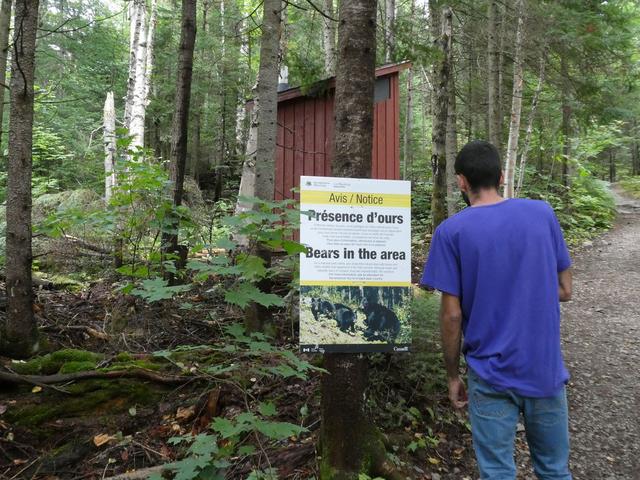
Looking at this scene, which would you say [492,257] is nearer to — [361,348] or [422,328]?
[361,348]

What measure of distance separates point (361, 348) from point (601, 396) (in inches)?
139

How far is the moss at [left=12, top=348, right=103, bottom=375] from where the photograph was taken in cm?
430

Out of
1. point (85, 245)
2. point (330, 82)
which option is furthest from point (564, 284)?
point (85, 245)

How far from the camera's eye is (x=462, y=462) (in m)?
3.67

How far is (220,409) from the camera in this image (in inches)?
163

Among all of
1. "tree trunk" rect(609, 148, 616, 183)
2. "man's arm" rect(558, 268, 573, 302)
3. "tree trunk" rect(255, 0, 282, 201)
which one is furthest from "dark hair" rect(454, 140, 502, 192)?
"tree trunk" rect(609, 148, 616, 183)

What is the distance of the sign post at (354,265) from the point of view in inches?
111

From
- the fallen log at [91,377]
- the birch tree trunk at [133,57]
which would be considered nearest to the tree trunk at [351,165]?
the fallen log at [91,377]

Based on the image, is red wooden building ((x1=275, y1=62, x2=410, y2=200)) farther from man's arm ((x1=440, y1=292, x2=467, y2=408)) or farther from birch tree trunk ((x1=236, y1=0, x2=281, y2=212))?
man's arm ((x1=440, y1=292, x2=467, y2=408))

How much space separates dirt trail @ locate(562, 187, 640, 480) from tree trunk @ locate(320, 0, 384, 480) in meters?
1.98

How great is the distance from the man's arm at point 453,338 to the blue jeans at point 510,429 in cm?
14

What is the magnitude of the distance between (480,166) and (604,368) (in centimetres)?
471

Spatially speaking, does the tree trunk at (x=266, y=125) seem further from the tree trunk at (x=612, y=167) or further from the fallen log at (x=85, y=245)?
the tree trunk at (x=612, y=167)

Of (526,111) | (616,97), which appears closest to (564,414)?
(616,97)
